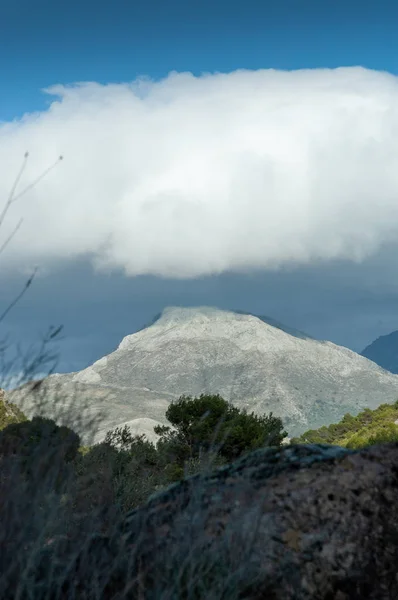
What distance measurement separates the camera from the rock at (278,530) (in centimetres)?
496

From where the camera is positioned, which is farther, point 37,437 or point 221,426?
point 221,426

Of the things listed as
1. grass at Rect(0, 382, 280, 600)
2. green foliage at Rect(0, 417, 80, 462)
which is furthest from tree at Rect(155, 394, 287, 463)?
green foliage at Rect(0, 417, 80, 462)

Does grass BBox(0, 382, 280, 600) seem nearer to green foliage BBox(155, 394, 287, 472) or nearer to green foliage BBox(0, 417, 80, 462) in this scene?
green foliage BBox(0, 417, 80, 462)

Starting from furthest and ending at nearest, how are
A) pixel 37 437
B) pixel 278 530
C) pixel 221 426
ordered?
pixel 221 426
pixel 278 530
pixel 37 437

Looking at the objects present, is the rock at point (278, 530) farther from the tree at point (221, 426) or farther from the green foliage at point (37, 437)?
the tree at point (221, 426)

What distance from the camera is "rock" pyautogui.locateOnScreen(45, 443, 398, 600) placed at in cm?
496

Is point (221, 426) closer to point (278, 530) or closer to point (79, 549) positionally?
point (278, 530)

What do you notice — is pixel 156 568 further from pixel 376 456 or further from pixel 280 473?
pixel 376 456

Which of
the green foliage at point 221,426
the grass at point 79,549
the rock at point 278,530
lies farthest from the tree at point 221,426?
the grass at point 79,549

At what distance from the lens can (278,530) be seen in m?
5.77

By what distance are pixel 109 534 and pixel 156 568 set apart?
48 cm

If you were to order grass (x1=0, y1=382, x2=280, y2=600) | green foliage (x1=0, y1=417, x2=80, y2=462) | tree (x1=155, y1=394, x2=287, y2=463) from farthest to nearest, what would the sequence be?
1. tree (x1=155, y1=394, x2=287, y2=463)
2. green foliage (x1=0, y1=417, x2=80, y2=462)
3. grass (x1=0, y1=382, x2=280, y2=600)

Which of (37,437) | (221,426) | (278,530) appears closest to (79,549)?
(37,437)

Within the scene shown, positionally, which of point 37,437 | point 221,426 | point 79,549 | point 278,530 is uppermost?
point 221,426
